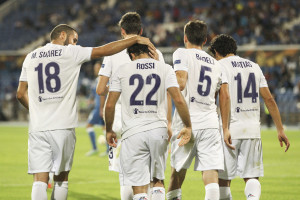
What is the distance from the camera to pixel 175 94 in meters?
5.88

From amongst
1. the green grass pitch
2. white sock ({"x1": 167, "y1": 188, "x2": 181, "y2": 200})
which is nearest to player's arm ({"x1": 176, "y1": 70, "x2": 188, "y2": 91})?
white sock ({"x1": 167, "y1": 188, "x2": 181, "y2": 200})

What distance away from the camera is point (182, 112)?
5910 mm

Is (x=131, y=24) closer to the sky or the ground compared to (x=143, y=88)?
closer to the sky

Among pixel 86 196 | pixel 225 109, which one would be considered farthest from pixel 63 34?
pixel 86 196

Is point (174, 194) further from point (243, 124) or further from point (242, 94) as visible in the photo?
point (242, 94)

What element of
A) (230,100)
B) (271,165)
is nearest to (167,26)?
(271,165)

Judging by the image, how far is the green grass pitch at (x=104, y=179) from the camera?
31.0 feet

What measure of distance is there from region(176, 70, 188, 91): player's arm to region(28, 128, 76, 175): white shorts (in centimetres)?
131

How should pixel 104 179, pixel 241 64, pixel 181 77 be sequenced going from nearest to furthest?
pixel 181 77, pixel 241 64, pixel 104 179

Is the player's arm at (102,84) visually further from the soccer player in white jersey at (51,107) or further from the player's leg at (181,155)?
the player's leg at (181,155)

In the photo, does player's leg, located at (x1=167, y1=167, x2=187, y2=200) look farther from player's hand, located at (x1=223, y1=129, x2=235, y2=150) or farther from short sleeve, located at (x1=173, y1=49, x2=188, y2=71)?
short sleeve, located at (x1=173, y1=49, x2=188, y2=71)

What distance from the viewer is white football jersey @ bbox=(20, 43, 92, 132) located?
20.4 feet

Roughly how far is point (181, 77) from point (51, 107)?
1.45 metres

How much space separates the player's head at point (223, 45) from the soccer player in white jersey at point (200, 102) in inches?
18.8
